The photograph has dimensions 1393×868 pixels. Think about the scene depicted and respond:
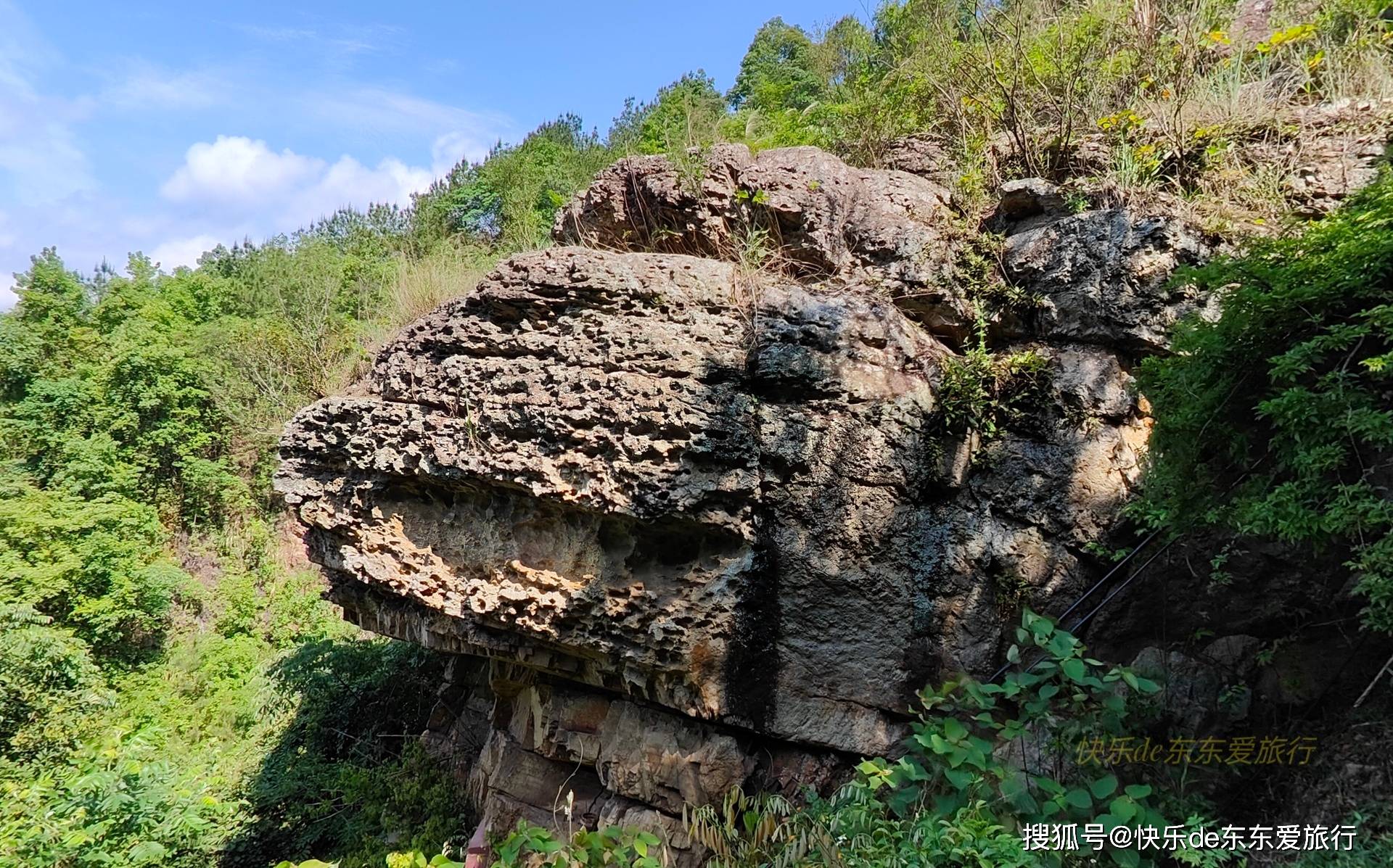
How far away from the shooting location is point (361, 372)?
5.36m

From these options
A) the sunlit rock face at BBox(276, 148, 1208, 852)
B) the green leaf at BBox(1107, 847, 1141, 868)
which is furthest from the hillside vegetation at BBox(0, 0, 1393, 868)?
the sunlit rock face at BBox(276, 148, 1208, 852)

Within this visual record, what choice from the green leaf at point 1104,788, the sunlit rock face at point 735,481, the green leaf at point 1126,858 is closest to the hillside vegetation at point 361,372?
the green leaf at point 1104,788

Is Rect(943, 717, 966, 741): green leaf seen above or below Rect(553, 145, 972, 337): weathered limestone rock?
below

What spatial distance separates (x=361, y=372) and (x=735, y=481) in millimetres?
3141

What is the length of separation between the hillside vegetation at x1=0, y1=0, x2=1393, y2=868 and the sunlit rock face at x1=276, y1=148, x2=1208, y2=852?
1.41ft

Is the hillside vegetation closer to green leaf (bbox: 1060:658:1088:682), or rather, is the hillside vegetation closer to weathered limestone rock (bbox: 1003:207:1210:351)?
green leaf (bbox: 1060:658:1088:682)

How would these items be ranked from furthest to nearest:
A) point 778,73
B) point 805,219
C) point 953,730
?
1. point 778,73
2. point 805,219
3. point 953,730

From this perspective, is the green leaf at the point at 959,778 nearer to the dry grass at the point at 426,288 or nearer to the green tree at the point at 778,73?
the dry grass at the point at 426,288

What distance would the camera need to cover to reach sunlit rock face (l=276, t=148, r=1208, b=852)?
363cm

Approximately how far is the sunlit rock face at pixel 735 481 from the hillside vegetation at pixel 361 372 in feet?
1.41

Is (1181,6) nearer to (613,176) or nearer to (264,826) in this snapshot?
(613,176)

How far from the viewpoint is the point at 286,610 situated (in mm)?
10867

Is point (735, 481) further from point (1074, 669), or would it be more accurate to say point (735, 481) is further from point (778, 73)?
point (778, 73)

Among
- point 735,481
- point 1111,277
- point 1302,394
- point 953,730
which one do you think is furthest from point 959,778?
point 1111,277
